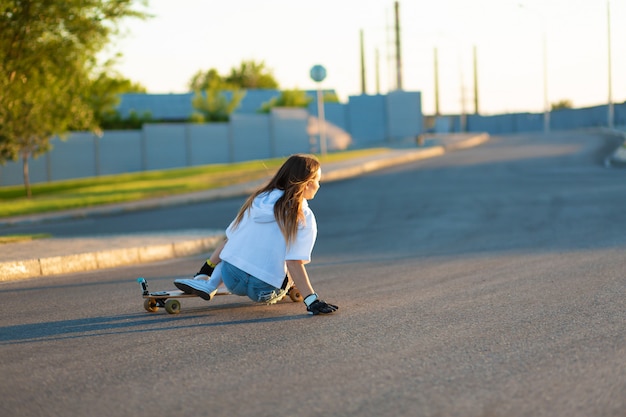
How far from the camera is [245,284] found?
7789 mm

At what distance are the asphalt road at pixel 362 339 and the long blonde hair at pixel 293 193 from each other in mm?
710

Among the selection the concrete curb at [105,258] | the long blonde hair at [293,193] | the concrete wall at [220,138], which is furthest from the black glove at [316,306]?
the concrete wall at [220,138]

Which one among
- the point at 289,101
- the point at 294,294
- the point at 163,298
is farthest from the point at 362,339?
the point at 289,101

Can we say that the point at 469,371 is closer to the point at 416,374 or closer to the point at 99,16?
the point at 416,374

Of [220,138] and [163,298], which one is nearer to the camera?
[163,298]

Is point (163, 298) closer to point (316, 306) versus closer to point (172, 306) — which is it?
point (172, 306)

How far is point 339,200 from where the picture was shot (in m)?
22.5

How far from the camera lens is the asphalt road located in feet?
15.8

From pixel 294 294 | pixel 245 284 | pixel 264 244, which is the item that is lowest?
pixel 294 294

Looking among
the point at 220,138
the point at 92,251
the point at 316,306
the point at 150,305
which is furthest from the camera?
the point at 220,138

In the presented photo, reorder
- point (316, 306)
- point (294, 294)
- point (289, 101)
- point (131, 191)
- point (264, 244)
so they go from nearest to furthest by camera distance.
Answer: point (316, 306), point (264, 244), point (294, 294), point (131, 191), point (289, 101)

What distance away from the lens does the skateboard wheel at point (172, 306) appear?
7746mm

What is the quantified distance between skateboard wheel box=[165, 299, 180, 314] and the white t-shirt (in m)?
0.53

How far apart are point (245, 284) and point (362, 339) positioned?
5.40 ft
